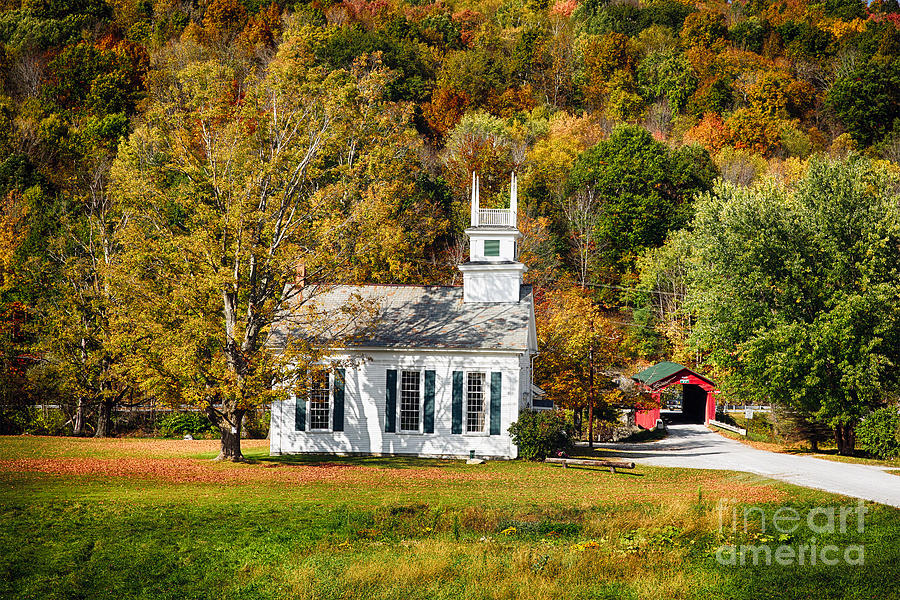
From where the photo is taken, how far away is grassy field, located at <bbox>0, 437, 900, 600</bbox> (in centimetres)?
1134

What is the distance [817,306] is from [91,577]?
96.4ft

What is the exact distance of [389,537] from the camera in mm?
14227

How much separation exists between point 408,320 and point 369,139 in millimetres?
17256

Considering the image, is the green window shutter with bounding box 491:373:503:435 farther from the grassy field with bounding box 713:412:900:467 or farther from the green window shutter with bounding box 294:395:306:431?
the grassy field with bounding box 713:412:900:467

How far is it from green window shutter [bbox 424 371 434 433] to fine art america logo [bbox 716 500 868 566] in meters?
12.6

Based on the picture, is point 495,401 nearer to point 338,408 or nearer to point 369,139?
point 338,408

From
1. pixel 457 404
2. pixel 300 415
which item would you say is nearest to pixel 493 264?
pixel 457 404

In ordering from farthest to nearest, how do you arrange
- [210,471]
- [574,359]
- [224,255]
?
[574,359] → [224,255] → [210,471]

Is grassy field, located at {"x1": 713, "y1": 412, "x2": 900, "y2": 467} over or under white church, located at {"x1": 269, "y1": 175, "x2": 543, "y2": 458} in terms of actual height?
under

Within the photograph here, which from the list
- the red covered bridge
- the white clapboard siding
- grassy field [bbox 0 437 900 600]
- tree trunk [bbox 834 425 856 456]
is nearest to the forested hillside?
the red covered bridge

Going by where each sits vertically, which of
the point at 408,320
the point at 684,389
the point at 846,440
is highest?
the point at 408,320

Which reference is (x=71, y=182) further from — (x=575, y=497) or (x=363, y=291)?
(x=575, y=497)

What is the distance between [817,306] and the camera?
3325cm

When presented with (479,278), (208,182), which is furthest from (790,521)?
(208,182)
